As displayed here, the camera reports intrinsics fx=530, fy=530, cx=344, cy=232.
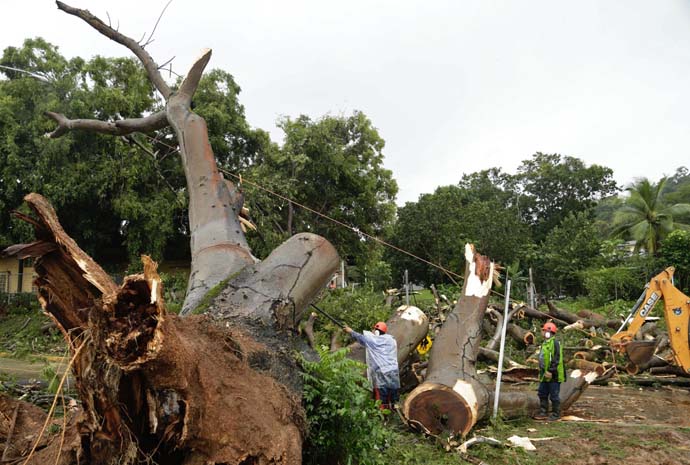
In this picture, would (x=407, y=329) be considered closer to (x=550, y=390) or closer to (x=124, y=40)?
(x=550, y=390)

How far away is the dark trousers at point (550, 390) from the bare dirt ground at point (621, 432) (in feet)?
1.02

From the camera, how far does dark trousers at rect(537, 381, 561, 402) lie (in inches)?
251

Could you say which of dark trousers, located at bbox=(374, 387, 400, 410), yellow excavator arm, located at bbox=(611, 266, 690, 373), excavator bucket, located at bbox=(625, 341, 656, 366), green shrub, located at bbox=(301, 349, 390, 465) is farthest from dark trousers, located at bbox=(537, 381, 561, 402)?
excavator bucket, located at bbox=(625, 341, 656, 366)

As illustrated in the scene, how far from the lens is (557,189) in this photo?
37812mm

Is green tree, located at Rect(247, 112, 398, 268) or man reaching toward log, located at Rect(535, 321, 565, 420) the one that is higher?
green tree, located at Rect(247, 112, 398, 268)

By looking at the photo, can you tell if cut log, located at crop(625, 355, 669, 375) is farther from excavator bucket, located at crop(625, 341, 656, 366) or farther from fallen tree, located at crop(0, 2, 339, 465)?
fallen tree, located at crop(0, 2, 339, 465)

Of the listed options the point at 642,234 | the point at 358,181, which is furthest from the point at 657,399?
the point at 642,234

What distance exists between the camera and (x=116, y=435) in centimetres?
242

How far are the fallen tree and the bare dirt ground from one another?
284cm

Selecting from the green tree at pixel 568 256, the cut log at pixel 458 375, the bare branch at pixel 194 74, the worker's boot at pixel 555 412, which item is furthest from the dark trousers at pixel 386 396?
the green tree at pixel 568 256

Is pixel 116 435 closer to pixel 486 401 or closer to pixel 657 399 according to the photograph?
pixel 486 401

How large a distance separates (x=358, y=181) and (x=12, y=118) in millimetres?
11188

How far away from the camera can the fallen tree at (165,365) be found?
2141 mm

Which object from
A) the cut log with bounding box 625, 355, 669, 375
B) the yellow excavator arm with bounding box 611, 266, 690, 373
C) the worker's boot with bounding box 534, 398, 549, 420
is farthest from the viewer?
the cut log with bounding box 625, 355, 669, 375
